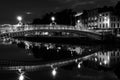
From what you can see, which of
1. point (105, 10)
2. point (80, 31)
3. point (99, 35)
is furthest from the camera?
point (105, 10)

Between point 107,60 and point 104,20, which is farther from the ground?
point 104,20

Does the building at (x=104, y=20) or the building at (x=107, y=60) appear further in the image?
the building at (x=104, y=20)

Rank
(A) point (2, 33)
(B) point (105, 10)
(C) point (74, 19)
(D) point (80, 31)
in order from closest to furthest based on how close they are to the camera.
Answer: (A) point (2, 33) < (D) point (80, 31) < (B) point (105, 10) < (C) point (74, 19)

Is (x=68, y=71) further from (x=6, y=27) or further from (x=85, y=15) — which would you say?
(x=85, y=15)

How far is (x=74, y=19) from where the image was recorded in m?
109

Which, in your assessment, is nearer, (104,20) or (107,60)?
(107,60)

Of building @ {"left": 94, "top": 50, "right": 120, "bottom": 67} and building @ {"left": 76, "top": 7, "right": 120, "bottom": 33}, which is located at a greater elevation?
building @ {"left": 76, "top": 7, "right": 120, "bottom": 33}

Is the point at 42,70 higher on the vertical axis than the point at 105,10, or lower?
lower

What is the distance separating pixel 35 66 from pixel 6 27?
17.5 m

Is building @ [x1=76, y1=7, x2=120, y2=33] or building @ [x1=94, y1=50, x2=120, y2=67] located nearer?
building @ [x1=94, y1=50, x2=120, y2=67]

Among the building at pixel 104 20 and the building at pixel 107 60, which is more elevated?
the building at pixel 104 20

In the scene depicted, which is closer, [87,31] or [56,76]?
[56,76]

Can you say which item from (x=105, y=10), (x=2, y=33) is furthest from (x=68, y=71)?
(x=105, y=10)

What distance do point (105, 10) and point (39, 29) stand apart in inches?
1501
